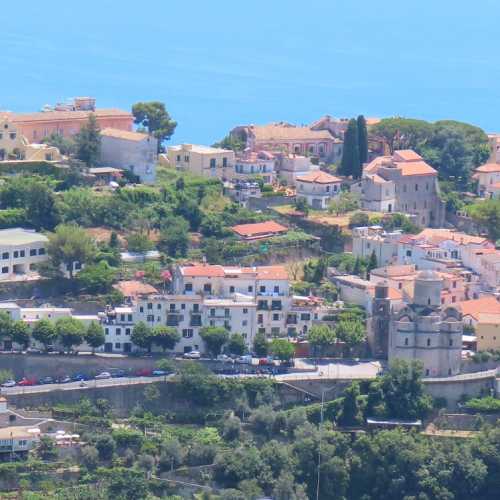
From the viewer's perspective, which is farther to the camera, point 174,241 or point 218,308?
point 174,241

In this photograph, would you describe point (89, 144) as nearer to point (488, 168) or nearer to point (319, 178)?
point (319, 178)

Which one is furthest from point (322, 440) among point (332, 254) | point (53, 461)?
point (332, 254)

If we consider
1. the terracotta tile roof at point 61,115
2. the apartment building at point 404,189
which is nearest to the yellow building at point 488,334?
the apartment building at point 404,189

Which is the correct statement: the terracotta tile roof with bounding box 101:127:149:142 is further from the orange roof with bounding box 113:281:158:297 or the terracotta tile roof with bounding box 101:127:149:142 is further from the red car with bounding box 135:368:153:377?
the red car with bounding box 135:368:153:377

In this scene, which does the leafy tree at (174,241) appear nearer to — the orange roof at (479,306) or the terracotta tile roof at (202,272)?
the terracotta tile roof at (202,272)

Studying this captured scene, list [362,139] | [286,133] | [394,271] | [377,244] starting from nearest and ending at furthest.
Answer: [394,271]
[377,244]
[362,139]
[286,133]

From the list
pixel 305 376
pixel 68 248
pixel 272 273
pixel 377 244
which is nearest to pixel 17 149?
pixel 68 248

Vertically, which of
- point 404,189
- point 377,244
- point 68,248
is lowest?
point 68,248
